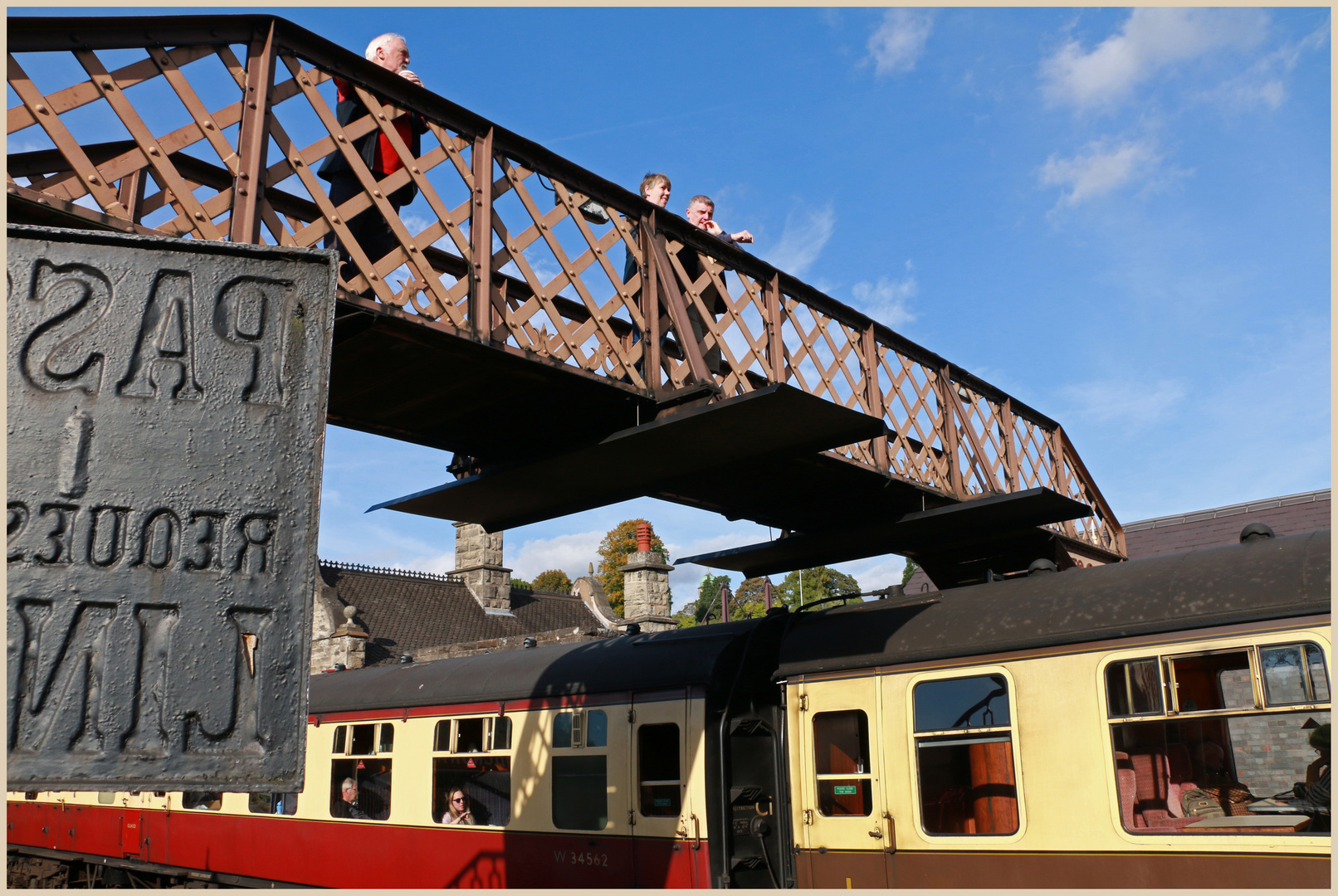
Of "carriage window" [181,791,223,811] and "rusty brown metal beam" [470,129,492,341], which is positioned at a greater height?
"rusty brown metal beam" [470,129,492,341]

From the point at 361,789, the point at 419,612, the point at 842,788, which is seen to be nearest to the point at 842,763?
the point at 842,788

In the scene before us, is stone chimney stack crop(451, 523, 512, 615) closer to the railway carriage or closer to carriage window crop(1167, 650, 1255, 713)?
the railway carriage

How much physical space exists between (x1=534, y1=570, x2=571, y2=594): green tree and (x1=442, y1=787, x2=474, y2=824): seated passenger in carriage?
69.0 m

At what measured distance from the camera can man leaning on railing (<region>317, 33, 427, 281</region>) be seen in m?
6.44

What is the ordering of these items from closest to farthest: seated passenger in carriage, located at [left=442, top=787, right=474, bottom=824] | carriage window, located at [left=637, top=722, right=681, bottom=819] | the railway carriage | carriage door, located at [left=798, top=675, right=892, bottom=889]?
the railway carriage → carriage door, located at [left=798, top=675, right=892, bottom=889] → carriage window, located at [left=637, top=722, right=681, bottom=819] → seated passenger in carriage, located at [left=442, top=787, right=474, bottom=824]

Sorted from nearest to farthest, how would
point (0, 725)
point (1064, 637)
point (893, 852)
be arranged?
point (0, 725) → point (1064, 637) → point (893, 852)

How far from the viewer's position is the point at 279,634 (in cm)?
310

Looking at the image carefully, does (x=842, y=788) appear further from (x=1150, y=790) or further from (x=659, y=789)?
(x=1150, y=790)

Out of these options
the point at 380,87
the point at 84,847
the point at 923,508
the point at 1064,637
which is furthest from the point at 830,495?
the point at 84,847

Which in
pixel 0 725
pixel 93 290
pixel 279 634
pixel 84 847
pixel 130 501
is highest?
pixel 93 290

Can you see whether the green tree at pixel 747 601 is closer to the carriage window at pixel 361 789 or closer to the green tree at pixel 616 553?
the green tree at pixel 616 553

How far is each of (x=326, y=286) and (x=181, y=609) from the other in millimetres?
1203

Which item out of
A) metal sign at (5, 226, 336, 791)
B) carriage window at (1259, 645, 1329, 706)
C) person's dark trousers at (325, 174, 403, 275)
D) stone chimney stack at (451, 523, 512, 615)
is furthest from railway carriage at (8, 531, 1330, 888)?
stone chimney stack at (451, 523, 512, 615)

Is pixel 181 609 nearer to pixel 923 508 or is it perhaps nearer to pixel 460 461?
pixel 460 461
